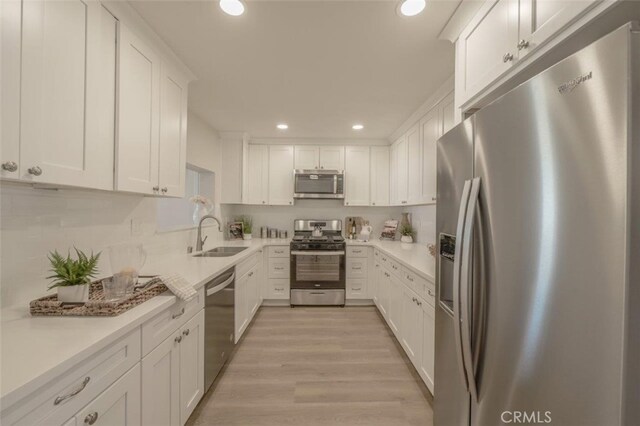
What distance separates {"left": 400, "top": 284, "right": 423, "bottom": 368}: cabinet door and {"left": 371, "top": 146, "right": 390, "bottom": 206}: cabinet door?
1885 millimetres

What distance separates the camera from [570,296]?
62 centimetres

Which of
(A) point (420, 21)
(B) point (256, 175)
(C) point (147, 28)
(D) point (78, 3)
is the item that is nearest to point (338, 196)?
(B) point (256, 175)

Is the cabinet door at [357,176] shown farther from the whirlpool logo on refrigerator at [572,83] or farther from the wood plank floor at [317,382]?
the whirlpool logo on refrigerator at [572,83]

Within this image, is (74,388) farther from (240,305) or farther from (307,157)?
(307,157)

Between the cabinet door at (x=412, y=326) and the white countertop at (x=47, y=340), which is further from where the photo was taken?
the cabinet door at (x=412, y=326)

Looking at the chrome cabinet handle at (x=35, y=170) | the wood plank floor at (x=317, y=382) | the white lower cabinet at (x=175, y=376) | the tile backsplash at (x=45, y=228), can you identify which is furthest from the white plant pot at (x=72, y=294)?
the wood plank floor at (x=317, y=382)

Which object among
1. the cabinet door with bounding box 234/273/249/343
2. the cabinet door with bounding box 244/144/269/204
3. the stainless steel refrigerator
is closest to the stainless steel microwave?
the cabinet door with bounding box 244/144/269/204

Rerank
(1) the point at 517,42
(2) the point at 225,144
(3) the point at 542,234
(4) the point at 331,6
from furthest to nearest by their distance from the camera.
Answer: (2) the point at 225,144, (4) the point at 331,6, (1) the point at 517,42, (3) the point at 542,234

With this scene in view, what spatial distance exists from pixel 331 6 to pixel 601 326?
5.56 ft

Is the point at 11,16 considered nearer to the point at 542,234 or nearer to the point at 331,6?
the point at 331,6

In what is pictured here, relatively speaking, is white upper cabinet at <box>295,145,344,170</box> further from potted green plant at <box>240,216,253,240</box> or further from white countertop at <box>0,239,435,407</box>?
white countertop at <box>0,239,435,407</box>

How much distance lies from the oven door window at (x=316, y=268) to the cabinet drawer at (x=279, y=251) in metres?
0.21

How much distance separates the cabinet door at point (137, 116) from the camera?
1388mm

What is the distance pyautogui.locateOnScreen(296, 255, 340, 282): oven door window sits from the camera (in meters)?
3.49
